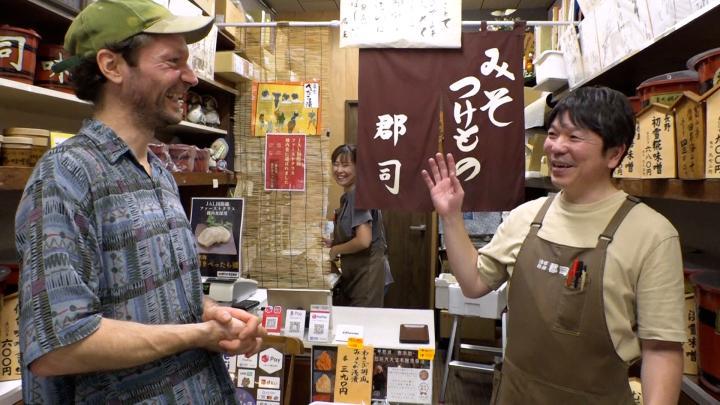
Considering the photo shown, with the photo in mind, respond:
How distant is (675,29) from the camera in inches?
54.1

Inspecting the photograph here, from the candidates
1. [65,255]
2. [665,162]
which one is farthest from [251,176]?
[665,162]

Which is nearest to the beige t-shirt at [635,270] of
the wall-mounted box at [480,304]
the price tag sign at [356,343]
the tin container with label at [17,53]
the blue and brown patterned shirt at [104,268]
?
the price tag sign at [356,343]

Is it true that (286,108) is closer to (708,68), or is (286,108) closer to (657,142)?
(657,142)

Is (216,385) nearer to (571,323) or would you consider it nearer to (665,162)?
(571,323)

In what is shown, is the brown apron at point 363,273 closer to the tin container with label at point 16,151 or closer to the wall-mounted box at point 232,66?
the wall-mounted box at point 232,66

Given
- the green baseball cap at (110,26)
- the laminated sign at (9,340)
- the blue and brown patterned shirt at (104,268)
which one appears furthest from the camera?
the laminated sign at (9,340)

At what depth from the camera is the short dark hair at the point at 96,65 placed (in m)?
1.07

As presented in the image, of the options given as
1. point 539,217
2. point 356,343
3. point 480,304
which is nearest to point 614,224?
point 539,217

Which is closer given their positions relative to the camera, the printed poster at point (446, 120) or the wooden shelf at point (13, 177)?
the wooden shelf at point (13, 177)

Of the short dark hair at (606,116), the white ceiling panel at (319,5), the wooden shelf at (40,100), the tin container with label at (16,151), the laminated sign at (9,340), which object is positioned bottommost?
the laminated sign at (9,340)

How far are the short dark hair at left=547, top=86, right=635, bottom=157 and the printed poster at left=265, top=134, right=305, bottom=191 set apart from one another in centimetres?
145

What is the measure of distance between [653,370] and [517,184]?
3.15 ft

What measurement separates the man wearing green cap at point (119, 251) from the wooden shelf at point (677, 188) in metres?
1.23

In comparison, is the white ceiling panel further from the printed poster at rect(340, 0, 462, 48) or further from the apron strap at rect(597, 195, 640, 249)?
the apron strap at rect(597, 195, 640, 249)
